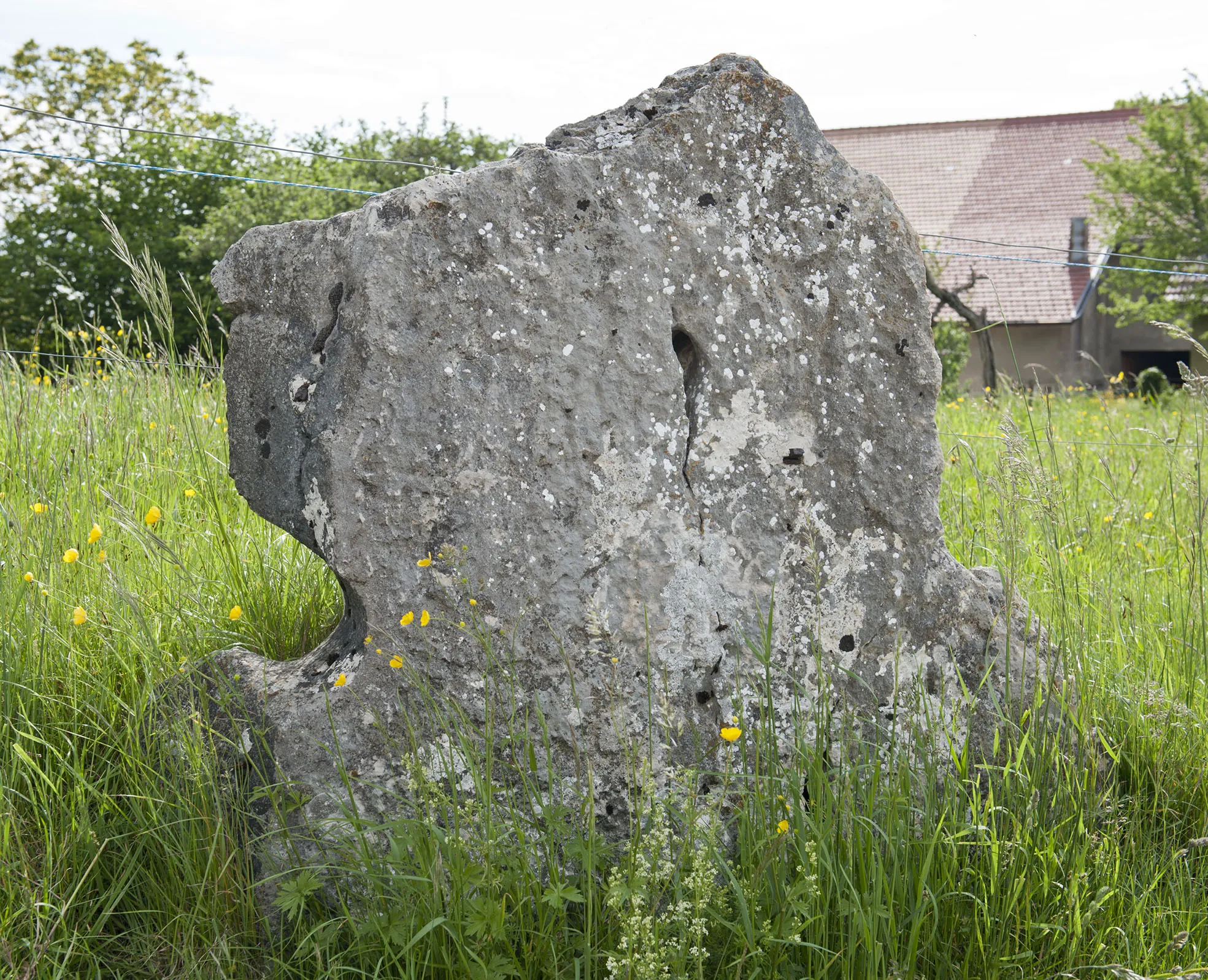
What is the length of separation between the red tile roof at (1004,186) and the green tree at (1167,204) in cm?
160

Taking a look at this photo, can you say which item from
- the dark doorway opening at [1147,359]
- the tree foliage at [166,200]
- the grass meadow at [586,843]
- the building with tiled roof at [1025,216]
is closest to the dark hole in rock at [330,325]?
the grass meadow at [586,843]

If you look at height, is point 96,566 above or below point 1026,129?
below

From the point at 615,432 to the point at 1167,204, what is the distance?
21.8 m

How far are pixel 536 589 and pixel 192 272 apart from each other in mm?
19761

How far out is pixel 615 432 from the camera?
2.32 metres

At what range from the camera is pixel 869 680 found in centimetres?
244

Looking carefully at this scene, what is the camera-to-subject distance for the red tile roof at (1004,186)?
73.7 ft

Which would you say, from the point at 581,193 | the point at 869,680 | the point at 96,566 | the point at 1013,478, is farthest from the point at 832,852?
the point at 96,566

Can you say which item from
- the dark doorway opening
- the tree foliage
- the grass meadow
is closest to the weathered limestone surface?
the grass meadow

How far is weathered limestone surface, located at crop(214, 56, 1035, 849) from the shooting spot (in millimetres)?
2203

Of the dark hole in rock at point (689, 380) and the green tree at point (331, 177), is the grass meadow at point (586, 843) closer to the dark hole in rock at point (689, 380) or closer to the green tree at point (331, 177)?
the dark hole in rock at point (689, 380)

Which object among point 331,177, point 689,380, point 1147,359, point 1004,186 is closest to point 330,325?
point 689,380

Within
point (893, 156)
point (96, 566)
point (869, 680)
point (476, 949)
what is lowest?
point (476, 949)

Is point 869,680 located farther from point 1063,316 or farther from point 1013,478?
point 1063,316
